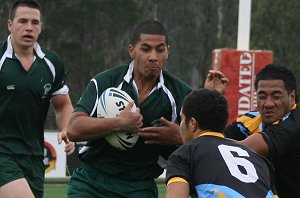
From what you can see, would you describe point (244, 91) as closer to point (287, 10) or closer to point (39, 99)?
point (39, 99)

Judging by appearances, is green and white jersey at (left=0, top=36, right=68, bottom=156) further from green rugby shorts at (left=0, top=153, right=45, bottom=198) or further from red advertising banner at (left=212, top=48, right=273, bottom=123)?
red advertising banner at (left=212, top=48, right=273, bottom=123)

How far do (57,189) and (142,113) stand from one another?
34.6ft

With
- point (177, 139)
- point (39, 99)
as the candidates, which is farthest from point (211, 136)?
point (39, 99)

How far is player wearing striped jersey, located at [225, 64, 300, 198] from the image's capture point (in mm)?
5625

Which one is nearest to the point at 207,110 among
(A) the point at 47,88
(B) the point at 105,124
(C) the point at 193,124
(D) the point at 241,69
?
(C) the point at 193,124

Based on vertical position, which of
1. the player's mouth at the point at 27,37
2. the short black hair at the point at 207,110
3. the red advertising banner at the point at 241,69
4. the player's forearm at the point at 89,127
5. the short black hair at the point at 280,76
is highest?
the player's mouth at the point at 27,37

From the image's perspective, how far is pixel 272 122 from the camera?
5863mm

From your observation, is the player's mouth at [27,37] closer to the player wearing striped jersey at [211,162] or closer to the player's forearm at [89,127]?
the player's forearm at [89,127]

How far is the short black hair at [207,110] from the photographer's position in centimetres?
514

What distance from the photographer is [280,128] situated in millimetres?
5668

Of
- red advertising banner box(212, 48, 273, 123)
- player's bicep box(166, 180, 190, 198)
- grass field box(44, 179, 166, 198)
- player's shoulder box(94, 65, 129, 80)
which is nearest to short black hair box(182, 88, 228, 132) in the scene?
player's bicep box(166, 180, 190, 198)

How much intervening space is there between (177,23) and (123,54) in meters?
4.49

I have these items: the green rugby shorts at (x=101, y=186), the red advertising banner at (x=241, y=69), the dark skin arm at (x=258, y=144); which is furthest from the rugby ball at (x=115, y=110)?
the red advertising banner at (x=241, y=69)

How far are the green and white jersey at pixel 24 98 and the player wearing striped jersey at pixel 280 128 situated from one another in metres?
2.41
